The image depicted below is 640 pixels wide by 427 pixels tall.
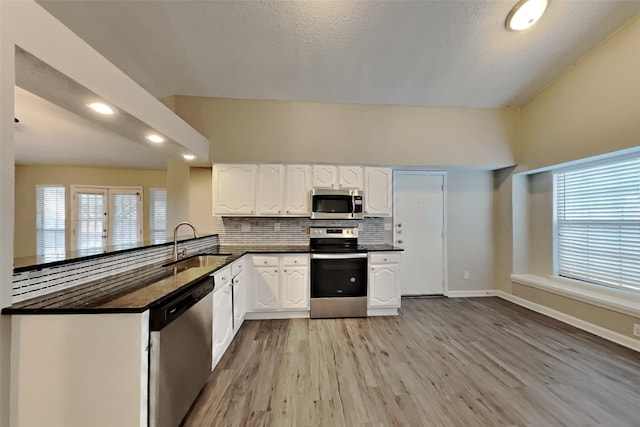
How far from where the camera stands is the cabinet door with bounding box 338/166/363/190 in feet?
12.3

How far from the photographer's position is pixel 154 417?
1.32 meters

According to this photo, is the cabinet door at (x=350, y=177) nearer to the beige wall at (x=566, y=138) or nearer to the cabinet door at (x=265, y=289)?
the cabinet door at (x=265, y=289)

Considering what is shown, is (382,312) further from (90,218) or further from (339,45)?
(90,218)

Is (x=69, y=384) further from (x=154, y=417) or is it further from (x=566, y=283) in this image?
(x=566, y=283)

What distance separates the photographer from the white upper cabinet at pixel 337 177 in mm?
3709

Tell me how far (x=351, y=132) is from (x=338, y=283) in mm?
2110

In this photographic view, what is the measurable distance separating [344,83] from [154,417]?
11.6 ft

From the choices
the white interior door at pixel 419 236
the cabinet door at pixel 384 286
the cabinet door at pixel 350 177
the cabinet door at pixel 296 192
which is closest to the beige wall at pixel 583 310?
the white interior door at pixel 419 236

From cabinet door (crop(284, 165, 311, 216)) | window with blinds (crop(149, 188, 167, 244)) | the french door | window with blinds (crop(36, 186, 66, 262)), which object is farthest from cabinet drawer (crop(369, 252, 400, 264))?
window with blinds (crop(36, 186, 66, 262))

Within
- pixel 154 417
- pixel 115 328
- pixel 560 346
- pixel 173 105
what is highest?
pixel 173 105

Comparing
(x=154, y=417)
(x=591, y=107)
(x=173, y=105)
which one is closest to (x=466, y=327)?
(x=591, y=107)

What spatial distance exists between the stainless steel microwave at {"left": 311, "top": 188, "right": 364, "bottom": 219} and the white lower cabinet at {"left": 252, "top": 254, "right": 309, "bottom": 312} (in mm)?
656

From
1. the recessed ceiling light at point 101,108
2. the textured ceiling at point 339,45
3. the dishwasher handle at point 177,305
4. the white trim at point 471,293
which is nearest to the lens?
the dishwasher handle at point 177,305

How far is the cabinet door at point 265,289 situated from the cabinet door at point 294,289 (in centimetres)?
10
